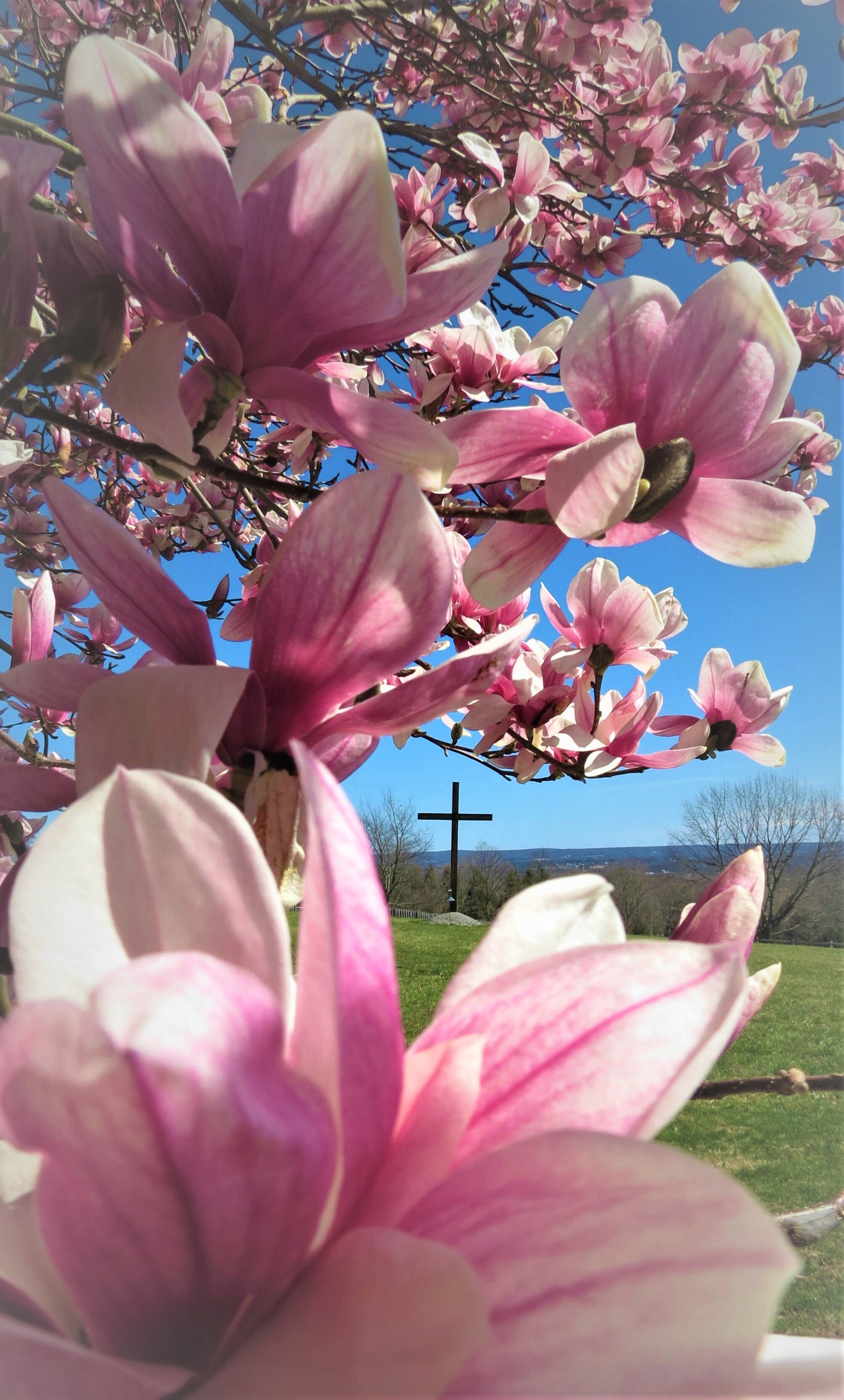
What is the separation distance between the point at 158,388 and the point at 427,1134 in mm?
230

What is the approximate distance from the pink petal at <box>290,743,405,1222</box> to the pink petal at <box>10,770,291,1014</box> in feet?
0.06

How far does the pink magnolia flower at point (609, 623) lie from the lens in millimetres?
746

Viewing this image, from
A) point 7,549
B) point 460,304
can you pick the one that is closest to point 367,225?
point 460,304

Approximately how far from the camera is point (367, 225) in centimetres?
25

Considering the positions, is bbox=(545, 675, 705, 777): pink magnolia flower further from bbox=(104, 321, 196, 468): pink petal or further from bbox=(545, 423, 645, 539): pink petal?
bbox=(104, 321, 196, 468): pink petal

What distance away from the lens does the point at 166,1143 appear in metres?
0.12

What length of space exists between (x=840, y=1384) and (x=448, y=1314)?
65 mm

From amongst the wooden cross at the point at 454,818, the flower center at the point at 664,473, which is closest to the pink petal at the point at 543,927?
the flower center at the point at 664,473

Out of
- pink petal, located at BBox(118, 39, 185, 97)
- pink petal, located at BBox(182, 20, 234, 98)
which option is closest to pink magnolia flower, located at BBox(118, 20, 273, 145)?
pink petal, located at BBox(182, 20, 234, 98)

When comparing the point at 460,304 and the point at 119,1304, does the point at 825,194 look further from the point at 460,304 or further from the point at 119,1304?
the point at 119,1304

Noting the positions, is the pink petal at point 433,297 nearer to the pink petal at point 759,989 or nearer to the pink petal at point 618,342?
the pink petal at point 618,342

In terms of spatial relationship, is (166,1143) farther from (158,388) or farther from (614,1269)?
(158,388)

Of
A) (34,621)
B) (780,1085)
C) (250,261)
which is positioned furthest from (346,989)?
(34,621)

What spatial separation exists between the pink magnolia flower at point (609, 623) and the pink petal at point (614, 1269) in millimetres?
642
